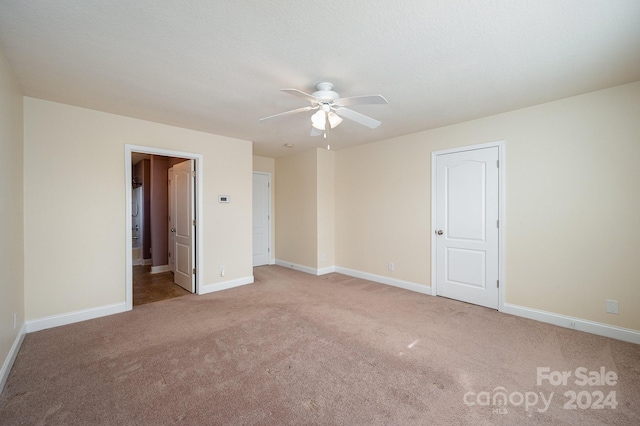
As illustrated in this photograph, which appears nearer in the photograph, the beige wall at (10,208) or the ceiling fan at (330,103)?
the beige wall at (10,208)

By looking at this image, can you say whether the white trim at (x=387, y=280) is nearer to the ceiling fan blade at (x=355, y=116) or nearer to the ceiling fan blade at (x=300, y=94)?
the ceiling fan blade at (x=355, y=116)

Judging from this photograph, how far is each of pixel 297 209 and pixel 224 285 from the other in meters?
2.20

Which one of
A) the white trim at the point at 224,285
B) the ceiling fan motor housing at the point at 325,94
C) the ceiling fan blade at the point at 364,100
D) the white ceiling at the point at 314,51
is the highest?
the white ceiling at the point at 314,51

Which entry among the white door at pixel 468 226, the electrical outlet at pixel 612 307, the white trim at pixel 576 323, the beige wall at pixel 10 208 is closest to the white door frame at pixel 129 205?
the beige wall at pixel 10 208

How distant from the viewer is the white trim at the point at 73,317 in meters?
2.99

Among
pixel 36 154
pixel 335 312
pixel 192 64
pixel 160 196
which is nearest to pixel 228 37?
pixel 192 64

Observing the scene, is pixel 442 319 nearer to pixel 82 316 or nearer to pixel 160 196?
pixel 82 316

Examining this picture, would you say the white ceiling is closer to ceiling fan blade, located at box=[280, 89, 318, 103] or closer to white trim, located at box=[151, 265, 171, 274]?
ceiling fan blade, located at box=[280, 89, 318, 103]

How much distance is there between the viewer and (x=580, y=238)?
117 inches

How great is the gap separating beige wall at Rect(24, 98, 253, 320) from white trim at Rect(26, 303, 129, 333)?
5 cm

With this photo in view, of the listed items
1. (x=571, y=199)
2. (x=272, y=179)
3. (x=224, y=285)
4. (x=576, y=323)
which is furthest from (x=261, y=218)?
(x=576, y=323)

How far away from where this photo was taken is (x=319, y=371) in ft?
7.31

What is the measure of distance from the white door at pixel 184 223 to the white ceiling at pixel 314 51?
1.44 meters

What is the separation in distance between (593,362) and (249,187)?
A: 474 cm
